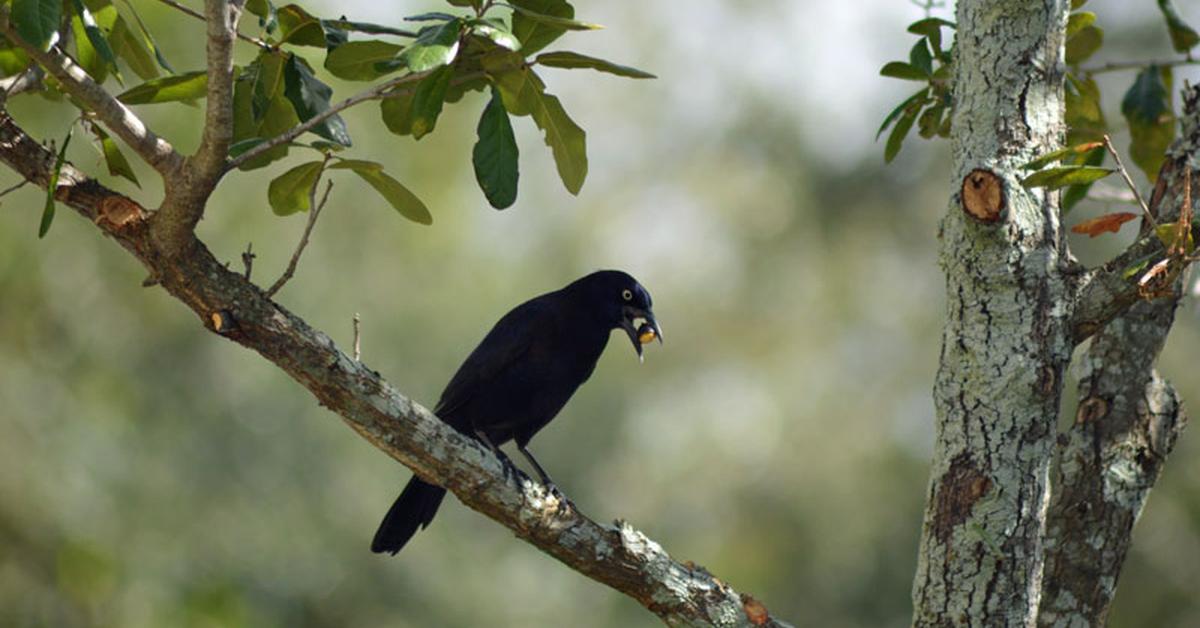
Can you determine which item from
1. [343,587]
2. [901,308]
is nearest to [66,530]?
[343,587]

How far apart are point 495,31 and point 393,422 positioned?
105 centimetres

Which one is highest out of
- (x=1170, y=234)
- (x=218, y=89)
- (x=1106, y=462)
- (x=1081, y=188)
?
(x=1081, y=188)

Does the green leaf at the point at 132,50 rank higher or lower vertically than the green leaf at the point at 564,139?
lower

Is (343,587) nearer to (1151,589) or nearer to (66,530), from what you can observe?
(66,530)

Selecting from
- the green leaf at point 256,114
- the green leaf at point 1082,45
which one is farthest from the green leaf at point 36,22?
the green leaf at point 1082,45

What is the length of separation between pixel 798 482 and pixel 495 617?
17.9 feet

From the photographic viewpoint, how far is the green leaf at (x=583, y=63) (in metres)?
3.29

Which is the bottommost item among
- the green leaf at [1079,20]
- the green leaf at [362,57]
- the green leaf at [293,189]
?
the green leaf at [293,189]

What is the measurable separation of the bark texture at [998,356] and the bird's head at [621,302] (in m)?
2.34

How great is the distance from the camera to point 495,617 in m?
15.0

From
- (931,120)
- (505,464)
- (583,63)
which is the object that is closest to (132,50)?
(583,63)

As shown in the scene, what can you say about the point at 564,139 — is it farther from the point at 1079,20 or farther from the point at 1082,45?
the point at 1082,45

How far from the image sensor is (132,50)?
13.0 ft

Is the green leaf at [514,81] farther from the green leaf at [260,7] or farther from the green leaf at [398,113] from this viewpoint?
the green leaf at [260,7]
